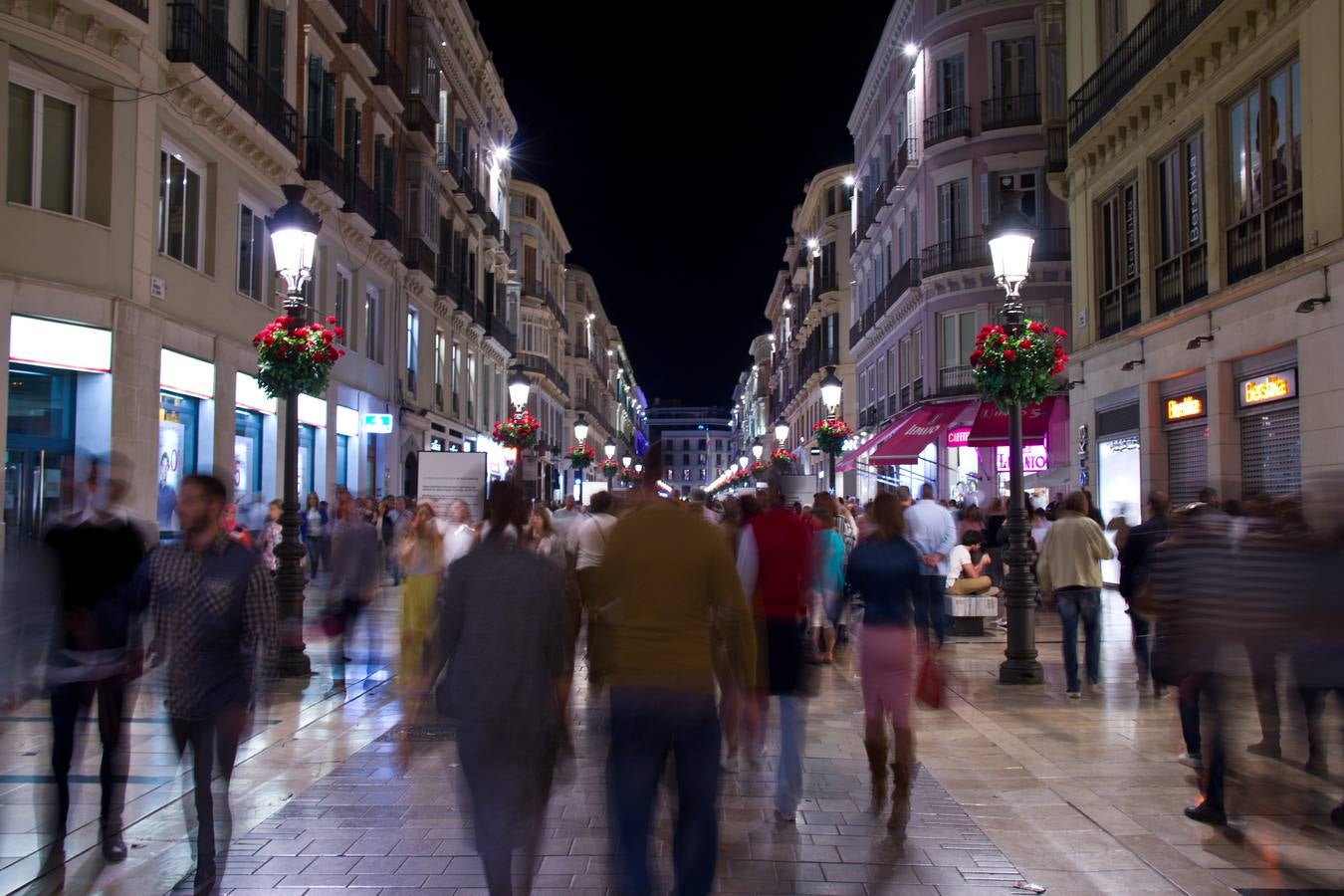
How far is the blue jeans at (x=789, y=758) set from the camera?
6.83m

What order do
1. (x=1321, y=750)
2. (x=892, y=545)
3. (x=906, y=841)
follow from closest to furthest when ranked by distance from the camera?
(x=906, y=841)
(x=892, y=545)
(x=1321, y=750)

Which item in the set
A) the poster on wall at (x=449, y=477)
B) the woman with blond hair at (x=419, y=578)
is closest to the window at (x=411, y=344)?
the poster on wall at (x=449, y=477)

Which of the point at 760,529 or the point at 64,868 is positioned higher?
the point at 760,529

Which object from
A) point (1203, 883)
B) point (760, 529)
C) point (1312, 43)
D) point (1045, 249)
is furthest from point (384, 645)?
Answer: point (1045, 249)

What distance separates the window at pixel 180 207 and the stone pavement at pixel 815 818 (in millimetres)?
11351

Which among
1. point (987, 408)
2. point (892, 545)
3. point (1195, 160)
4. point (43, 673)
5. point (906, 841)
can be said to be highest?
point (1195, 160)

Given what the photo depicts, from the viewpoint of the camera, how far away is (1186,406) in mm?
18906

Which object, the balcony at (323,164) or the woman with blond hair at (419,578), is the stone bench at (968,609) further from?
the balcony at (323,164)

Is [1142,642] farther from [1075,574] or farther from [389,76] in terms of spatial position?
[389,76]

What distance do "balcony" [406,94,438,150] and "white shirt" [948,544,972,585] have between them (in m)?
23.9

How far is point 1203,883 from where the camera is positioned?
566cm

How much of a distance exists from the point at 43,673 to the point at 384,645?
31.5 ft

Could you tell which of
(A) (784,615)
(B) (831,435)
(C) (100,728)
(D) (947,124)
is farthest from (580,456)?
(C) (100,728)

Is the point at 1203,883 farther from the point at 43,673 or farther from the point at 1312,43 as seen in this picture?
the point at 1312,43
